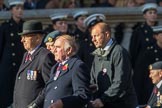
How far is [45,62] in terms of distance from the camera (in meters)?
11.2

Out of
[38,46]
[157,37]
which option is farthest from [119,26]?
[38,46]

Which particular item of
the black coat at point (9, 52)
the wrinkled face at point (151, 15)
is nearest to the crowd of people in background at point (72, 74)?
the wrinkled face at point (151, 15)

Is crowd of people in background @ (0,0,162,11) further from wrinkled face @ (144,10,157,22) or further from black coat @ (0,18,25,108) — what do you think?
black coat @ (0,18,25,108)

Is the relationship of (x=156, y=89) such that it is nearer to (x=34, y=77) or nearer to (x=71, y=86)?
(x=34, y=77)

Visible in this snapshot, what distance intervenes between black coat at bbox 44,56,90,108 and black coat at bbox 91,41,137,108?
431 millimetres

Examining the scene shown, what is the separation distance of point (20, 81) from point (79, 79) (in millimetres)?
1304

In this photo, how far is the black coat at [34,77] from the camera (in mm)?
11148

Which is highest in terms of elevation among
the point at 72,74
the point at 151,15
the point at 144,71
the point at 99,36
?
the point at 99,36

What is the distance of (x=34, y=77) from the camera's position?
440 inches

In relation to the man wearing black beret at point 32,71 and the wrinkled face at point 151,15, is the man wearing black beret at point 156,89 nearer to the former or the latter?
the man wearing black beret at point 32,71

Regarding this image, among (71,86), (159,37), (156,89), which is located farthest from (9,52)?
(71,86)

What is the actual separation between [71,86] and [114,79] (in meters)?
0.57

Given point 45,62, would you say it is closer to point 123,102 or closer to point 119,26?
point 123,102

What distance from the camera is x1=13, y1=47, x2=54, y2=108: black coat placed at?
1115cm
